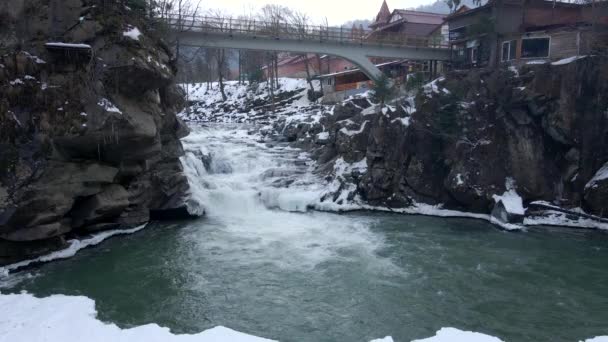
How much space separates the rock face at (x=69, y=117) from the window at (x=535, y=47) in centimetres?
2090

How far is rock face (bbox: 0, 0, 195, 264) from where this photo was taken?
1275 cm

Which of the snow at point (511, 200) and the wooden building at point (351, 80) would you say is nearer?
the snow at point (511, 200)

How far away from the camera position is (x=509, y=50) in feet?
88.6

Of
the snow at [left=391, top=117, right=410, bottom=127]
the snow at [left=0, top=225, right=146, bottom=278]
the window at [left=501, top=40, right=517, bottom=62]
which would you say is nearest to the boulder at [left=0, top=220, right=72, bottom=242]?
the snow at [left=0, top=225, right=146, bottom=278]

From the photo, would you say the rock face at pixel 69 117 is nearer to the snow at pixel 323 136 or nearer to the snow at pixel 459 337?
the snow at pixel 459 337

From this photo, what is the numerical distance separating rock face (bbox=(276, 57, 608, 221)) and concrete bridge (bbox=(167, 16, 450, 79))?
8577 mm

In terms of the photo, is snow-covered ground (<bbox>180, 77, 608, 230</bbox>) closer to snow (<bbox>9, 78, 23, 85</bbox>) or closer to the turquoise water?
the turquoise water

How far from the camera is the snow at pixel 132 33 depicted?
14.5 m

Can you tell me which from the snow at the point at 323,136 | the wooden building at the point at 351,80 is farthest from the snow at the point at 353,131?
the wooden building at the point at 351,80

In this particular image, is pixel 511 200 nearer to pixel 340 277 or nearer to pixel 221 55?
pixel 340 277

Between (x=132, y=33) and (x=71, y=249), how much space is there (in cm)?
725

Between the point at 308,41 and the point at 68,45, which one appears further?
the point at 308,41

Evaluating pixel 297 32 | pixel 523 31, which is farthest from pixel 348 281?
pixel 297 32

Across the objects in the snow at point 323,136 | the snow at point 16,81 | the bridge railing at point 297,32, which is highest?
the bridge railing at point 297,32
